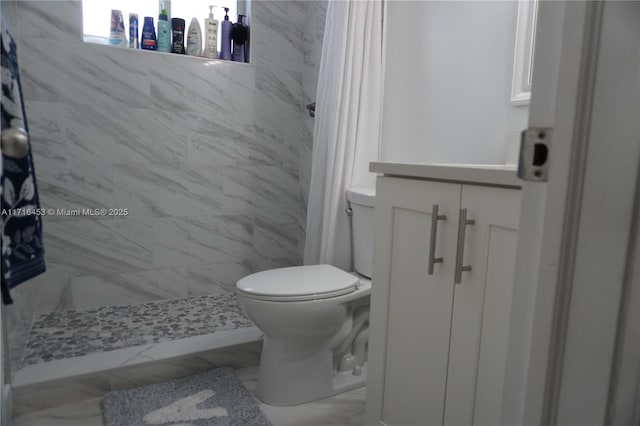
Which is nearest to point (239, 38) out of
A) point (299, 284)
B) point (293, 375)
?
point (299, 284)

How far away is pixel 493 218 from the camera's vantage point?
843 mm

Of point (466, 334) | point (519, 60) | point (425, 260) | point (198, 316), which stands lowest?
point (198, 316)

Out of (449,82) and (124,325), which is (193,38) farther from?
(124,325)

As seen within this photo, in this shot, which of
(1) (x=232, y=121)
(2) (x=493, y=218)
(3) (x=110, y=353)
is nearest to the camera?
(2) (x=493, y=218)

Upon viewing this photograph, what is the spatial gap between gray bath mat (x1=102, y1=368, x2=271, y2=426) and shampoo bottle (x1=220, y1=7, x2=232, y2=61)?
5.55 ft

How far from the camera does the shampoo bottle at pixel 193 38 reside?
2.26 m

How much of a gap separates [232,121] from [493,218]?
1.86 m

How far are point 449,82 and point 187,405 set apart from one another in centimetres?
158

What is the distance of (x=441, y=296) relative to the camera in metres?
0.96

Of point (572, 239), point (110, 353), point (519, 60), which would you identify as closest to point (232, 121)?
point (110, 353)

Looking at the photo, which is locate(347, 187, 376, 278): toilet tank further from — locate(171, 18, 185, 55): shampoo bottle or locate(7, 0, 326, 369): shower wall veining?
locate(171, 18, 185, 55): shampoo bottle

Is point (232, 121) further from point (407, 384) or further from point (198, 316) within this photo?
point (407, 384)

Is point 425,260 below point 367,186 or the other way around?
below

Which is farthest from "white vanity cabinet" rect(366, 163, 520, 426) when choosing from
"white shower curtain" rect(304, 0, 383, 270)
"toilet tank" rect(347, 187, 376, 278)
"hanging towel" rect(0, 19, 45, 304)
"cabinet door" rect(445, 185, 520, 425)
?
"hanging towel" rect(0, 19, 45, 304)
